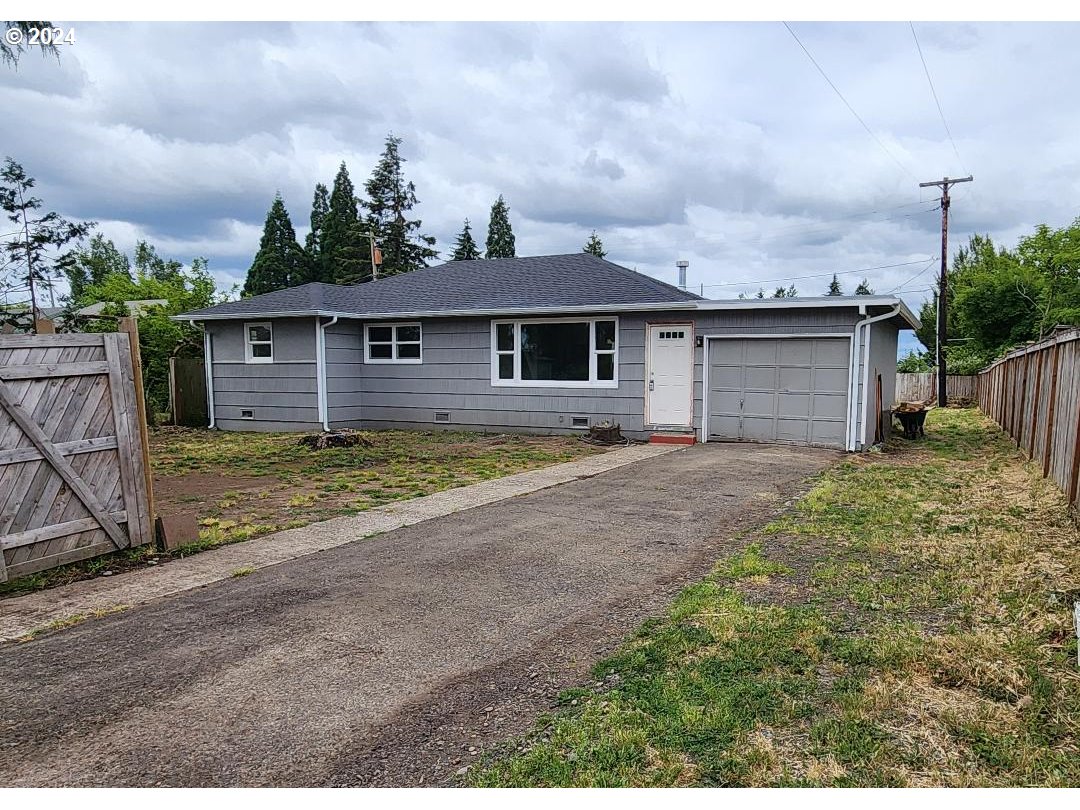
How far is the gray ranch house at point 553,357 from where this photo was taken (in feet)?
36.6

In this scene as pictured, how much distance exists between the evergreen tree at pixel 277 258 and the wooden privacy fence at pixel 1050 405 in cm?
3964

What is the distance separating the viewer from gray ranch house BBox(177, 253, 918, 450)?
1114cm

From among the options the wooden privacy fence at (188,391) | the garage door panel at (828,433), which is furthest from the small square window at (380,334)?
the garage door panel at (828,433)

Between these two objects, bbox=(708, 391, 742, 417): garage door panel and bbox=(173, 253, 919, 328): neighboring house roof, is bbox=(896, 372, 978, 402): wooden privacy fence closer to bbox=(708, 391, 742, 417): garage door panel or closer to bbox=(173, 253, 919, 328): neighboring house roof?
bbox=(173, 253, 919, 328): neighboring house roof

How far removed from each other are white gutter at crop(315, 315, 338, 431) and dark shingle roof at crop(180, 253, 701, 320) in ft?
1.25

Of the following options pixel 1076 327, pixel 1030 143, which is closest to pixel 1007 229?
pixel 1030 143

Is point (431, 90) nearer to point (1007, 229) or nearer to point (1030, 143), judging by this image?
point (1030, 143)

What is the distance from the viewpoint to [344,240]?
A: 135ft

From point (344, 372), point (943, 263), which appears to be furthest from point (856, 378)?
point (943, 263)

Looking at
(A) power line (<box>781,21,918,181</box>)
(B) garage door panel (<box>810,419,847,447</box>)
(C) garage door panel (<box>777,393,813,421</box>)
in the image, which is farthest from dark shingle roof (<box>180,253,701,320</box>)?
(A) power line (<box>781,21,918,181</box>)

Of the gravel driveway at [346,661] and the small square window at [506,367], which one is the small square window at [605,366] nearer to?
the small square window at [506,367]

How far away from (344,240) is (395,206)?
13.0ft

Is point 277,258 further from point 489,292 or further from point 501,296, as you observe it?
point 501,296

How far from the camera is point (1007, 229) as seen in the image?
3006 centimetres
